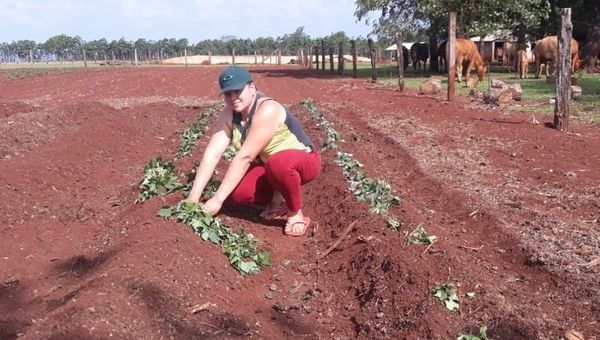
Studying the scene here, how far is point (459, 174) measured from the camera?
7.73m

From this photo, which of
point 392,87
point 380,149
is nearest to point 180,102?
point 392,87

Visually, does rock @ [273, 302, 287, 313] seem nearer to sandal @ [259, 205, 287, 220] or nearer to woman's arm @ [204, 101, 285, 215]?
woman's arm @ [204, 101, 285, 215]

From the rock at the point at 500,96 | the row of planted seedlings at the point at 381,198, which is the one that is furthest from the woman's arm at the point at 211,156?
the rock at the point at 500,96

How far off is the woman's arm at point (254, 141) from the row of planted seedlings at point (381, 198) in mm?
1323

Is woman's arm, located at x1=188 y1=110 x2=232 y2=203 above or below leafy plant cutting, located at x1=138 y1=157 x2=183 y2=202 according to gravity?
above

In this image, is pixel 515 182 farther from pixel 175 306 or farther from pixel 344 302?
pixel 175 306

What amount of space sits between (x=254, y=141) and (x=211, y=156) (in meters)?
0.45

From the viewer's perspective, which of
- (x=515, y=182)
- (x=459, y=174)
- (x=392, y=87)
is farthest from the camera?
(x=392, y=87)

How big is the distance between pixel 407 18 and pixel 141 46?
3366 inches

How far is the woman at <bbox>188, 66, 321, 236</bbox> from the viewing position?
477 cm

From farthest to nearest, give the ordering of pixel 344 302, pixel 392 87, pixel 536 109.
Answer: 1. pixel 392 87
2. pixel 536 109
3. pixel 344 302

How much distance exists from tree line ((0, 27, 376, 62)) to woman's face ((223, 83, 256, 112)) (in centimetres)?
8549

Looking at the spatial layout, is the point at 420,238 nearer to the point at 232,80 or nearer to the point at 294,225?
the point at 294,225

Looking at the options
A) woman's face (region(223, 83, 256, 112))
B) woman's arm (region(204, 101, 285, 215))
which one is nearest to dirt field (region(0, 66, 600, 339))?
woman's arm (region(204, 101, 285, 215))
